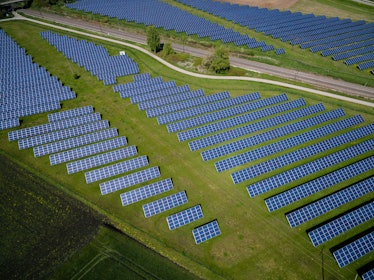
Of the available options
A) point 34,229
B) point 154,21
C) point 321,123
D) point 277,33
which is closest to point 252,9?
point 277,33

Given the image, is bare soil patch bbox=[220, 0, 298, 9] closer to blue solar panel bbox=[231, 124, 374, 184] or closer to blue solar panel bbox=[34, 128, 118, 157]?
blue solar panel bbox=[231, 124, 374, 184]

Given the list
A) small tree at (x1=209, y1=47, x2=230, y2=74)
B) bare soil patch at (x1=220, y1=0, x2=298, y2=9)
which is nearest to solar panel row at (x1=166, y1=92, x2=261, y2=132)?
small tree at (x1=209, y1=47, x2=230, y2=74)

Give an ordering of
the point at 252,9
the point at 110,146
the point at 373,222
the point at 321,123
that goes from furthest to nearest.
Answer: the point at 252,9, the point at 321,123, the point at 110,146, the point at 373,222

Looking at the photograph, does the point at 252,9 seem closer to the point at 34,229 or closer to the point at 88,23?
the point at 88,23

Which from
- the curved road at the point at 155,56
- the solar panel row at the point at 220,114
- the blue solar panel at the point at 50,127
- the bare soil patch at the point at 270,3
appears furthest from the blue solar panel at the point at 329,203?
the bare soil patch at the point at 270,3

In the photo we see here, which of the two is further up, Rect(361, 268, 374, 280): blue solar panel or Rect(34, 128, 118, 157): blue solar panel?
Rect(34, 128, 118, 157): blue solar panel

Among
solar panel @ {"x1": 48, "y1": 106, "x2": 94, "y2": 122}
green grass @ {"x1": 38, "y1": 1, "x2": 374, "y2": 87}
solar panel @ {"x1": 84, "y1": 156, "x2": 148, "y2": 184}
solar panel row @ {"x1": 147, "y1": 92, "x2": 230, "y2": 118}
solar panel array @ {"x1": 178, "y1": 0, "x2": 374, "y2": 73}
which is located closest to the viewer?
solar panel @ {"x1": 84, "y1": 156, "x2": 148, "y2": 184}

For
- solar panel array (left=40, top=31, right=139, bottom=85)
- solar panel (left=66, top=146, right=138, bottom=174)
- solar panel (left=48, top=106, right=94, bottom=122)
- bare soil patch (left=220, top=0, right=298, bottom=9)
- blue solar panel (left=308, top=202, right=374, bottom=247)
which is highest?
bare soil patch (left=220, top=0, right=298, bottom=9)
